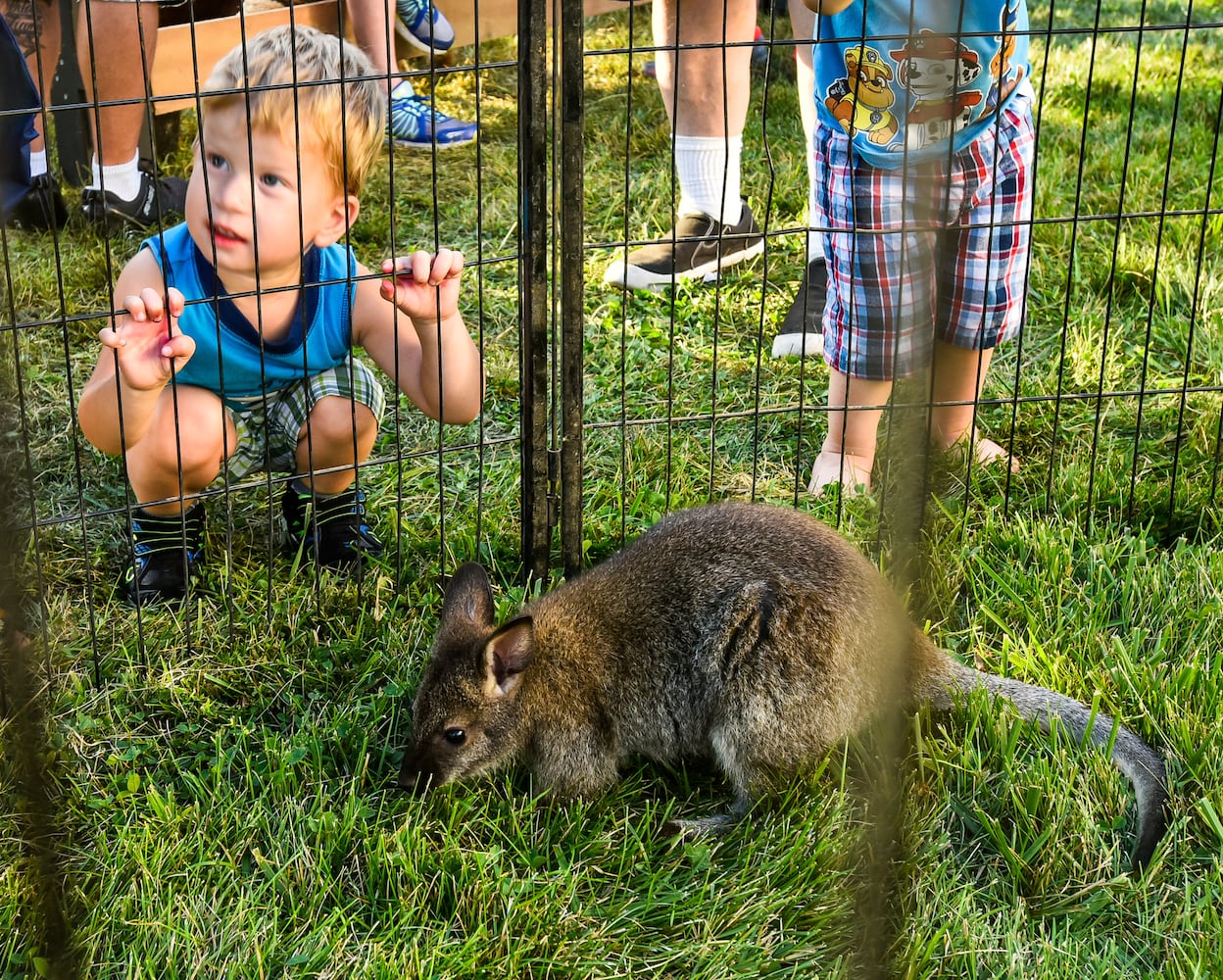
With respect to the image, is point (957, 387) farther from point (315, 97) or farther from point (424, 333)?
point (315, 97)

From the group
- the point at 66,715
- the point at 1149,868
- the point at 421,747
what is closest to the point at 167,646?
the point at 66,715

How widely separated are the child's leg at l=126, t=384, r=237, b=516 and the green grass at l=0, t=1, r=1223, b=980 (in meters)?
0.18

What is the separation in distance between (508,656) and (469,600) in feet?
0.64

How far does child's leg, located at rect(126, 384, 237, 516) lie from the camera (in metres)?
3.18

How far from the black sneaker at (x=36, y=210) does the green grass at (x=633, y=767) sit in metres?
0.26

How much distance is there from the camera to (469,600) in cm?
281

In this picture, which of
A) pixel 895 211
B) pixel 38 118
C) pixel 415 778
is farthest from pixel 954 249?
pixel 38 118

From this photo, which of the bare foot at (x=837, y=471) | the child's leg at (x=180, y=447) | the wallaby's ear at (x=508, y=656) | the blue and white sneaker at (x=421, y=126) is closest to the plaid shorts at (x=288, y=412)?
the child's leg at (x=180, y=447)

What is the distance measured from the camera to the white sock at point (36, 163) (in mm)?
4652

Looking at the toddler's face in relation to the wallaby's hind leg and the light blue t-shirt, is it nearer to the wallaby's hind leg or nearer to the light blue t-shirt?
the light blue t-shirt

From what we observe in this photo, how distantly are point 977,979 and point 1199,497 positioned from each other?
1782 mm

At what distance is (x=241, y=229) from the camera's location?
308 centimetres

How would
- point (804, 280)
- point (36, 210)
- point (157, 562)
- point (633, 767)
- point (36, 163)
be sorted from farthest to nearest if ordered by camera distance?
point (36, 210) < point (36, 163) < point (804, 280) < point (157, 562) < point (633, 767)

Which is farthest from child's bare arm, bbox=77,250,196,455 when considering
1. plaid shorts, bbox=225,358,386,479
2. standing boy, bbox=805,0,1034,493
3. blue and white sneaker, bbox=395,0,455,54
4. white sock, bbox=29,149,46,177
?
blue and white sneaker, bbox=395,0,455,54
